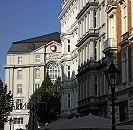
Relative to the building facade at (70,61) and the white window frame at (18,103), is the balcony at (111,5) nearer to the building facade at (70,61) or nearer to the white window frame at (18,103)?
the building facade at (70,61)

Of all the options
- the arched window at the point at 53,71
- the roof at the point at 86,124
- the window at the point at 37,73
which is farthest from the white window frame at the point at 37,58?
the roof at the point at 86,124

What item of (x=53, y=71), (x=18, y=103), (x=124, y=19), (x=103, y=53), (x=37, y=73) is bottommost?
(x=18, y=103)

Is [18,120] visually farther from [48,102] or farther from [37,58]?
[48,102]

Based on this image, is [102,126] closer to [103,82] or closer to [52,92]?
[103,82]

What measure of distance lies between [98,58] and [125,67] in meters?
12.4

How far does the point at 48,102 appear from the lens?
74688mm

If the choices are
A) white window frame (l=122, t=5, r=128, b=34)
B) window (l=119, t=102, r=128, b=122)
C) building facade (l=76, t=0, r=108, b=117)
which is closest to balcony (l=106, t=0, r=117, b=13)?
white window frame (l=122, t=5, r=128, b=34)

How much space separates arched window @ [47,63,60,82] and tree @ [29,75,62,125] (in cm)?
1995

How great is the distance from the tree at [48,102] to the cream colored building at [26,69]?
72.1ft

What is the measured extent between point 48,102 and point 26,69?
28.4m

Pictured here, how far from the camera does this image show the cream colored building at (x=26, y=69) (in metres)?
100

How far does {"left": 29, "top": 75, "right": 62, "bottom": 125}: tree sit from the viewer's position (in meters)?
73.3

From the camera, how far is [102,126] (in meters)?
20.3

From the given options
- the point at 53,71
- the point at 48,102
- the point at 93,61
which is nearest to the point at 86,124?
the point at 93,61
